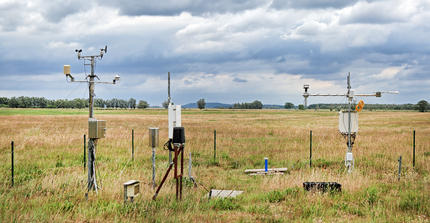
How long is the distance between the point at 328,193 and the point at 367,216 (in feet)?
5.49

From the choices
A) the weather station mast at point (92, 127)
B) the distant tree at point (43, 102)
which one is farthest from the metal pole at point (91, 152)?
the distant tree at point (43, 102)

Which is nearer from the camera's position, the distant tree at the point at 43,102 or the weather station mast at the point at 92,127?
the weather station mast at the point at 92,127

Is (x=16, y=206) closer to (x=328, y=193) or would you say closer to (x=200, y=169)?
(x=200, y=169)

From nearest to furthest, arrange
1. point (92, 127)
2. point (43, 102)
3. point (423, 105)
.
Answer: point (92, 127) < point (423, 105) < point (43, 102)

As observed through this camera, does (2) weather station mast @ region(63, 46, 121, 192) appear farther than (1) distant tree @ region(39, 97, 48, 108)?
No

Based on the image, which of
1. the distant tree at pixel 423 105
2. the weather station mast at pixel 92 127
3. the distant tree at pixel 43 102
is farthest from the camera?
the distant tree at pixel 43 102

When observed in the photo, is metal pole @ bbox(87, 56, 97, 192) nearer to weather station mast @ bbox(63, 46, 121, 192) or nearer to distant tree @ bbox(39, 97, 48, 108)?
weather station mast @ bbox(63, 46, 121, 192)

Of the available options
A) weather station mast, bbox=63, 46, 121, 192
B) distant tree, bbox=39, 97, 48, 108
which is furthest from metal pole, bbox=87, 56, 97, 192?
distant tree, bbox=39, 97, 48, 108

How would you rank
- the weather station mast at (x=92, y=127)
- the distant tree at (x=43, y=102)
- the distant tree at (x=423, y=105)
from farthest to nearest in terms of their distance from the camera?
the distant tree at (x=43, y=102), the distant tree at (x=423, y=105), the weather station mast at (x=92, y=127)

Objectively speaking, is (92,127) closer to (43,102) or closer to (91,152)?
(91,152)

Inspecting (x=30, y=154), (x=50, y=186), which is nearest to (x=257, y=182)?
(x=50, y=186)

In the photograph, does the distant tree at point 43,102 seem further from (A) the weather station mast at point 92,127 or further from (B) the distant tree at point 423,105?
(B) the distant tree at point 423,105

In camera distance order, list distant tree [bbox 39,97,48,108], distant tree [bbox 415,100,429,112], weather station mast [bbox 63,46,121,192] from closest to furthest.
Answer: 1. weather station mast [bbox 63,46,121,192]
2. distant tree [bbox 415,100,429,112]
3. distant tree [bbox 39,97,48,108]

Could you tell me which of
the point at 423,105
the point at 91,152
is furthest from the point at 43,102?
the point at 423,105
